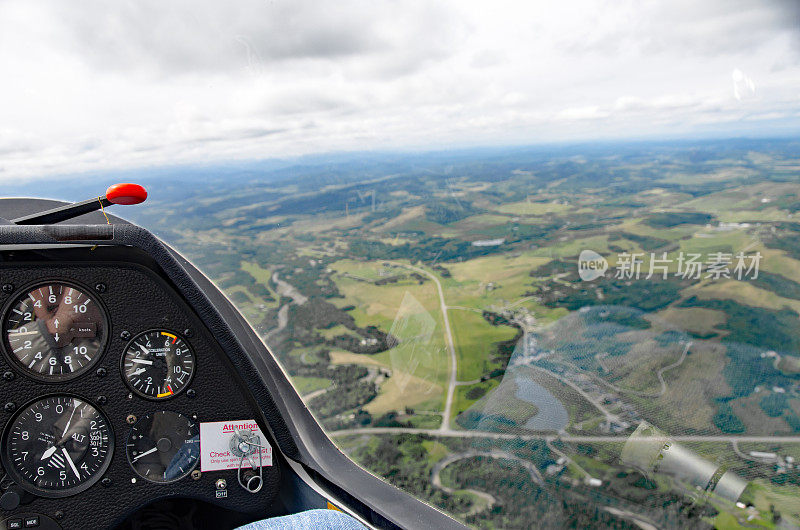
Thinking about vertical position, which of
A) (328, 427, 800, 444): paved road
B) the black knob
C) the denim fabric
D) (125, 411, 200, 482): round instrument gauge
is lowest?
(328, 427, 800, 444): paved road

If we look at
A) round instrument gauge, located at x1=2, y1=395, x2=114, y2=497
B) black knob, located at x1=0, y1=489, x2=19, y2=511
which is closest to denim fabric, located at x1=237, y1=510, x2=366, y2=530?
round instrument gauge, located at x1=2, y1=395, x2=114, y2=497

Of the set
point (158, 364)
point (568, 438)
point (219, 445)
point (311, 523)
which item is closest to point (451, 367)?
point (568, 438)

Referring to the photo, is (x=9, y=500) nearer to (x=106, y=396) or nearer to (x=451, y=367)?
(x=106, y=396)

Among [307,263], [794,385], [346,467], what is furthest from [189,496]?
[307,263]

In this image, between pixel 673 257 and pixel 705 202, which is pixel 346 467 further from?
pixel 705 202

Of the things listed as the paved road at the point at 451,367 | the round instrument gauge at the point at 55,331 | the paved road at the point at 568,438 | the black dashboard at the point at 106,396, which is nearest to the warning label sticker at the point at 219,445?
the black dashboard at the point at 106,396

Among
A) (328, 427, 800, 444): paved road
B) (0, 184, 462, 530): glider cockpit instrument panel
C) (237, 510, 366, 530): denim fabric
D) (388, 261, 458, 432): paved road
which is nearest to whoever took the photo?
(237, 510, 366, 530): denim fabric

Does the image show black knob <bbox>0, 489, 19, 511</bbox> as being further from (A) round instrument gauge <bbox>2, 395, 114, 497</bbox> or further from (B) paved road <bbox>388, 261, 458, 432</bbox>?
(B) paved road <bbox>388, 261, 458, 432</bbox>
